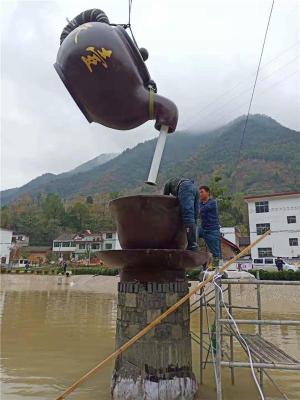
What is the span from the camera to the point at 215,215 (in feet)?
20.5

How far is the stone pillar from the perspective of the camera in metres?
5.23

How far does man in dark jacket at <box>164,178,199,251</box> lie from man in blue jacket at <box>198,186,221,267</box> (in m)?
0.46

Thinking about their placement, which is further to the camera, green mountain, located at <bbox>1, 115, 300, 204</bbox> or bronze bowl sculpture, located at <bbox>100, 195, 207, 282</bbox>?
green mountain, located at <bbox>1, 115, 300, 204</bbox>

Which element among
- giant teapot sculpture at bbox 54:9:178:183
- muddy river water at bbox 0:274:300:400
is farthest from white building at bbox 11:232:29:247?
giant teapot sculpture at bbox 54:9:178:183

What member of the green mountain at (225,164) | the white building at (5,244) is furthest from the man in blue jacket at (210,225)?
the white building at (5,244)

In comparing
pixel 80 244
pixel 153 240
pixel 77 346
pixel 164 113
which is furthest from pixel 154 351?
pixel 80 244

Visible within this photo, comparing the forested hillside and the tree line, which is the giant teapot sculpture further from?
the tree line

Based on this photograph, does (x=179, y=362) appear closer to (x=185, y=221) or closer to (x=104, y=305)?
(x=185, y=221)

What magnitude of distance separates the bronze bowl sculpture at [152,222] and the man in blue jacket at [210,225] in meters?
0.54

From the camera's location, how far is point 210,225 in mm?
6188

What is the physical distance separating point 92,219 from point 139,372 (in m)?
72.9

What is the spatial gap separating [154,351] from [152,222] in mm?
1874

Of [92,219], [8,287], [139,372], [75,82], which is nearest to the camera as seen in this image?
[139,372]

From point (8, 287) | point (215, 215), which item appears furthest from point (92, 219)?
point (215, 215)
